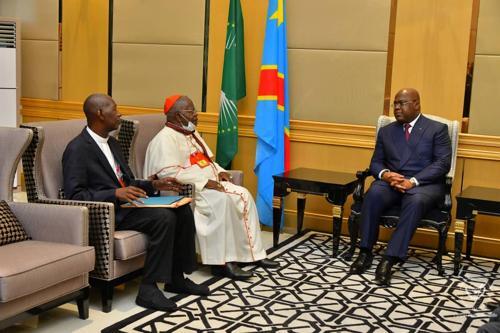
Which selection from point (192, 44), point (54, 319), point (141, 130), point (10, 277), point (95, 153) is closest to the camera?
point (10, 277)

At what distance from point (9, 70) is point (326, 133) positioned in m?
3.51

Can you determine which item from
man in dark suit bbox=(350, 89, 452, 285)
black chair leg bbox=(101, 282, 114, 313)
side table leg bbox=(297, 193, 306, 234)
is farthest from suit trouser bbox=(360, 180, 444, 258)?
black chair leg bbox=(101, 282, 114, 313)

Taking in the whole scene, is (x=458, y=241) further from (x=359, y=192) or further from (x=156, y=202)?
(x=156, y=202)

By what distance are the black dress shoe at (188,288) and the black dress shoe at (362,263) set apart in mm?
1198

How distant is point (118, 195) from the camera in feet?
12.5

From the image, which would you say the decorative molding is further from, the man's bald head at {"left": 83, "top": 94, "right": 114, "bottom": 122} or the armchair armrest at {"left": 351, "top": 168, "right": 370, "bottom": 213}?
the man's bald head at {"left": 83, "top": 94, "right": 114, "bottom": 122}

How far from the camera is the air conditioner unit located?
22.6 ft

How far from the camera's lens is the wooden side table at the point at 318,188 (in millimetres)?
5125

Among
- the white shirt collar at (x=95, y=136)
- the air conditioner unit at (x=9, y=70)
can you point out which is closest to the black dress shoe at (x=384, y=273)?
the white shirt collar at (x=95, y=136)

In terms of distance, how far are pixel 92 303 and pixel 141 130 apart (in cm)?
146

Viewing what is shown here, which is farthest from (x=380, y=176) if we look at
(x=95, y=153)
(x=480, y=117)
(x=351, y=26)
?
(x=95, y=153)

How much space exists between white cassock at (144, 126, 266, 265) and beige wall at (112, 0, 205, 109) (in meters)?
1.79

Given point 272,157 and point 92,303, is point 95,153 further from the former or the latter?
point 272,157

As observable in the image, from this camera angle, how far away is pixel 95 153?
12.7 feet
